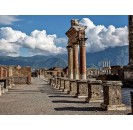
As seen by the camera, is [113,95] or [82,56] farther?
[82,56]

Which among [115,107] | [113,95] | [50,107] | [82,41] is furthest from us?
[82,41]

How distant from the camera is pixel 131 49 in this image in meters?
22.8

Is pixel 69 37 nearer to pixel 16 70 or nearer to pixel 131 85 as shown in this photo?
pixel 131 85

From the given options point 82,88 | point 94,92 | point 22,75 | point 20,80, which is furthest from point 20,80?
point 94,92

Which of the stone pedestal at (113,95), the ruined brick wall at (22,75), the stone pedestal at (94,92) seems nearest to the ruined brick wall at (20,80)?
the ruined brick wall at (22,75)

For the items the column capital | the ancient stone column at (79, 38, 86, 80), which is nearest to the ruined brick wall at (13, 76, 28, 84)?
the ancient stone column at (79, 38, 86, 80)

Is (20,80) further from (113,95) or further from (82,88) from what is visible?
(113,95)

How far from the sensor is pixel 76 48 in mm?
27062

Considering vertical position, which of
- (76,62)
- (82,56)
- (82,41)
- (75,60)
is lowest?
(76,62)

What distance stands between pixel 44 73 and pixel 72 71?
72.5 m

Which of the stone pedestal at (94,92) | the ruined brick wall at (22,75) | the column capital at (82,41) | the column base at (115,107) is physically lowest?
the column base at (115,107)

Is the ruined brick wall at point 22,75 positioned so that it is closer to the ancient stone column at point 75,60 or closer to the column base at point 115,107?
the ancient stone column at point 75,60

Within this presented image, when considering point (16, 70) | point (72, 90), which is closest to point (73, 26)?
point (72, 90)

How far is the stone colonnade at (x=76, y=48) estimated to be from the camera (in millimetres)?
23703
